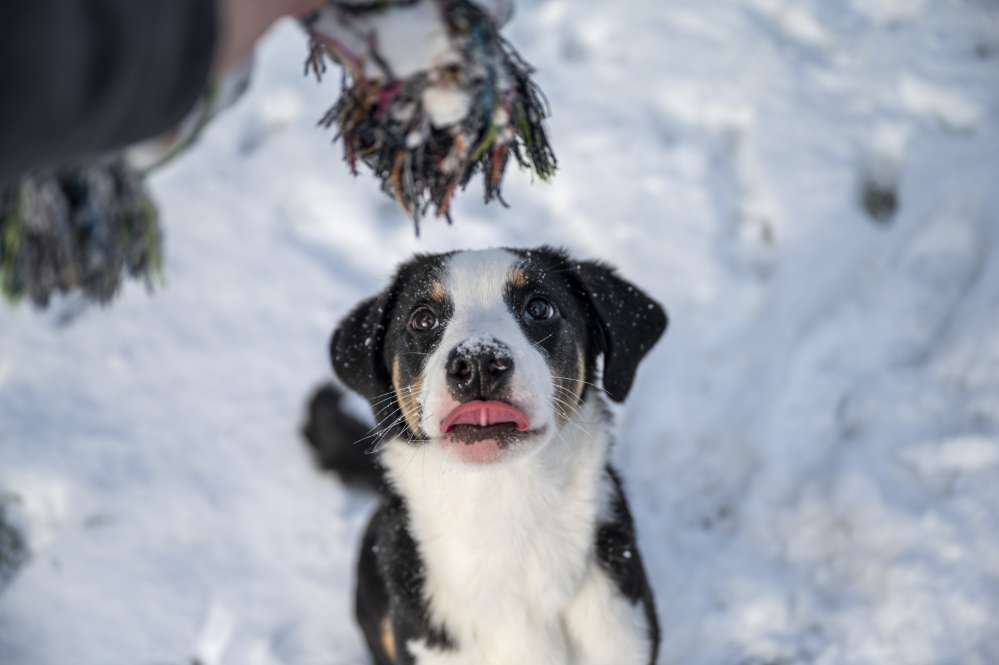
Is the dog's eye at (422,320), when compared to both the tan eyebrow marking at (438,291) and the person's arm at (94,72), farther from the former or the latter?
the person's arm at (94,72)

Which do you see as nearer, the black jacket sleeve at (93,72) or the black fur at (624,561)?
the black jacket sleeve at (93,72)

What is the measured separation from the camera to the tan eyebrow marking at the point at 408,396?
2256 millimetres

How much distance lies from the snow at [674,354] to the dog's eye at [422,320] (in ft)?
4.63

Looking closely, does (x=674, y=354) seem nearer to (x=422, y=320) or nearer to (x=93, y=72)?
(x=422, y=320)

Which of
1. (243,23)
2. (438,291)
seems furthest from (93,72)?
(438,291)

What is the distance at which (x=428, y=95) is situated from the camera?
1956mm

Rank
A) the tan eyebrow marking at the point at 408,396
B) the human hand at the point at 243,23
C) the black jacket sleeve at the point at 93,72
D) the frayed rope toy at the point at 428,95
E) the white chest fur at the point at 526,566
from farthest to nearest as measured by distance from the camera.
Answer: the white chest fur at the point at 526,566, the tan eyebrow marking at the point at 408,396, the frayed rope toy at the point at 428,95, the human hand at the point at 243,23, the black jacket sleeve at the point at 93,72

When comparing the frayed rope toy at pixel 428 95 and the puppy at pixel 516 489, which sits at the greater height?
the frayed rope toy at pixel 428 95

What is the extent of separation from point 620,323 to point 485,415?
54cm

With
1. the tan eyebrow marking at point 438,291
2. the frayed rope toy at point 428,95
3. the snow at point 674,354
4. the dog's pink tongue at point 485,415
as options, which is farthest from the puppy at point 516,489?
the snow at point 674,354

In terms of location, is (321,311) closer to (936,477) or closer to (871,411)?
(871,411)

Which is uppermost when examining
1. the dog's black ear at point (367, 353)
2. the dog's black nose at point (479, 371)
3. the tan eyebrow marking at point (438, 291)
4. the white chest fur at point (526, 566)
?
the tan eyebrow marking at point (438, 291)

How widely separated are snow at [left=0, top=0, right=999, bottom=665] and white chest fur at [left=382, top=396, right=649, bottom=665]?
0.79m

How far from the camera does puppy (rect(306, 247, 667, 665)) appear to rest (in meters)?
2.34
